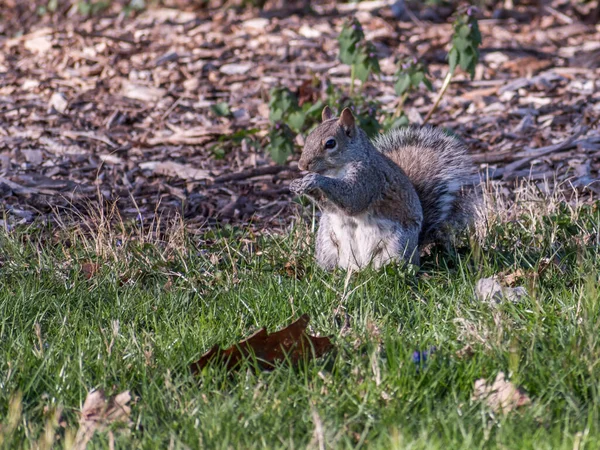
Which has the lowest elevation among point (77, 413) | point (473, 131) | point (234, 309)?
point (473, 131)

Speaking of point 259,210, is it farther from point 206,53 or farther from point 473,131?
point 206,53

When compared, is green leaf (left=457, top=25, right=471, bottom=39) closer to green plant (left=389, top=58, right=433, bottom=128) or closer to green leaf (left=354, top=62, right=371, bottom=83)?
green plant (left=389, top=58, right=433, bottom=128)

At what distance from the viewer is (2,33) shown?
26.3 ft

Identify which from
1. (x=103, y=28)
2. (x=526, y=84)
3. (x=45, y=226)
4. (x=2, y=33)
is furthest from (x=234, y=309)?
(x=2, y=33)

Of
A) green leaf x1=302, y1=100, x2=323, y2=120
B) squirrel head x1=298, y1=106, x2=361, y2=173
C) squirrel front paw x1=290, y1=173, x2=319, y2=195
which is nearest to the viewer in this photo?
squirrel front paw x1=290, y1=173, x2=319, y2=195

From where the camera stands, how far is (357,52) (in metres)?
5.36

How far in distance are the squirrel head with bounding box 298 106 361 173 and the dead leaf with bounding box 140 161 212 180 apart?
1.56 meters

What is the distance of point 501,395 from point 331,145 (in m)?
1.60

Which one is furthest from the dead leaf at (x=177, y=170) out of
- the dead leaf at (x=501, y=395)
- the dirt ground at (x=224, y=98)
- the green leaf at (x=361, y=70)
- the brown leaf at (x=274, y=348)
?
the dead leaf at (x=501, y=395)

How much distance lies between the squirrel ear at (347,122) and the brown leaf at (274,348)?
4.03 feet

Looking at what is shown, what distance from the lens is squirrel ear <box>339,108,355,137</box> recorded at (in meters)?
3.83

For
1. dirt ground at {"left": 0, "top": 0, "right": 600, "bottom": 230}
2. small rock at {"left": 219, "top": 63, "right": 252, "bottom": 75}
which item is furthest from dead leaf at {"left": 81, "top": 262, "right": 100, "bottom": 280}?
small rock at {"left": 219, "top": 63, "right": 252, "bottom": 75}

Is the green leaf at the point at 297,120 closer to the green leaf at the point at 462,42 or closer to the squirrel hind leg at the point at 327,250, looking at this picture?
the green leaf at the point at 462,42

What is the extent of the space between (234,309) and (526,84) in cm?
380
